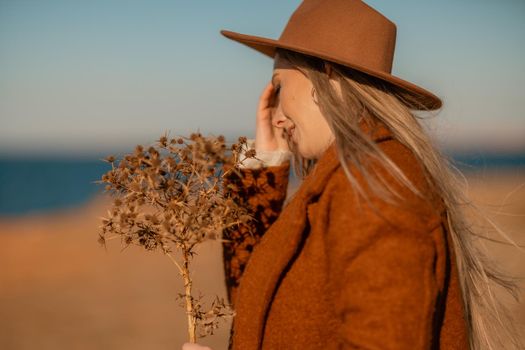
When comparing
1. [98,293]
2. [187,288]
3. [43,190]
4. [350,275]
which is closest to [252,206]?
[187,288]

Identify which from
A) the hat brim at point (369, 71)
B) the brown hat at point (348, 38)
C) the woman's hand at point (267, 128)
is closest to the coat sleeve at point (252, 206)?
the woman's hand at point (267, 128)

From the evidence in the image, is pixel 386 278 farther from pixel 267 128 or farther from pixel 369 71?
pixel 267 128

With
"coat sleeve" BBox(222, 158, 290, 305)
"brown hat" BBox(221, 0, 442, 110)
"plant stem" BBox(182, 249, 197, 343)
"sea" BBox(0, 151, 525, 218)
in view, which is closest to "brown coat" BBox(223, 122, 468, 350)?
"plant stem" BBox(182, 249, 197, 343)

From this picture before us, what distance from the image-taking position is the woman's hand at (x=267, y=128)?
3193mm

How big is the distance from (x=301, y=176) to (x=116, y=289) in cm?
979

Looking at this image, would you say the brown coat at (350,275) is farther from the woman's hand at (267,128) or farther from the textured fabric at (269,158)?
the woman's hand at (267,128)

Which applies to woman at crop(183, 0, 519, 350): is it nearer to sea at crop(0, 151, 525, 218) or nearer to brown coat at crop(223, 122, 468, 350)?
brown coat at crop(223, 122, 468, 350)

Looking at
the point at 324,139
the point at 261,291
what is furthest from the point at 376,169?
the point at 261,291

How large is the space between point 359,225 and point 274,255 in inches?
17.1

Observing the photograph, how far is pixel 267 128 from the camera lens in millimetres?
3230

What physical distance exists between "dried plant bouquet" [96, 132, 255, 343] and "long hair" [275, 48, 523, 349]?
44 centimetres

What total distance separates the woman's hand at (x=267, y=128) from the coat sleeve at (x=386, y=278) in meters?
1.41

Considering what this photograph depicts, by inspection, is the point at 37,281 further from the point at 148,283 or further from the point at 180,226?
the point at 180,226

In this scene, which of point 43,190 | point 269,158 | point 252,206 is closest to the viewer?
point 252,206
